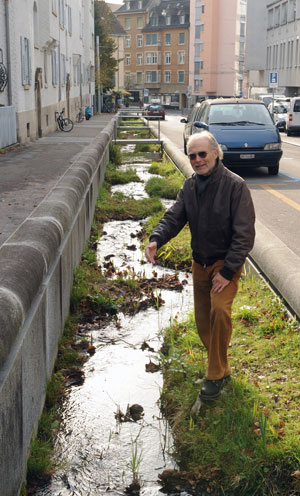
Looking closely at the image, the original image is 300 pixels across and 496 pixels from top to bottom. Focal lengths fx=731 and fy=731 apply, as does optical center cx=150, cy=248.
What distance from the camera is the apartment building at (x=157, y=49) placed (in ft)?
393

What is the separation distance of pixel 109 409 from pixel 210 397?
0.79m

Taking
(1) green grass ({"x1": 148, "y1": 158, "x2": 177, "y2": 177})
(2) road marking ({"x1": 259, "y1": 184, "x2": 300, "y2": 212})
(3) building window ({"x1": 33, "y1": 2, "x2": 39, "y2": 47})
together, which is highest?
(3) building window ({"x1": 33, "y1": 2, "x2": 39, "y2": 47})


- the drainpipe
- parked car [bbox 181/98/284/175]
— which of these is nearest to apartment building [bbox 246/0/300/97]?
the drainpipe

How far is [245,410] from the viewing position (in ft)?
14.2

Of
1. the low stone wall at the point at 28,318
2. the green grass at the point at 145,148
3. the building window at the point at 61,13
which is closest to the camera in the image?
the low stone wall at the point at 28,318

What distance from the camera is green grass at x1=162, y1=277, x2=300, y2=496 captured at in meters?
3.84

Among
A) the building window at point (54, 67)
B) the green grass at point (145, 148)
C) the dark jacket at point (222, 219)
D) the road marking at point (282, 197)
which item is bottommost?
the green grass at point (145, 148)

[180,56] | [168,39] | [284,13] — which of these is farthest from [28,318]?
[168,39]

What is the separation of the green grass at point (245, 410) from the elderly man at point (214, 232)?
0.22 meters

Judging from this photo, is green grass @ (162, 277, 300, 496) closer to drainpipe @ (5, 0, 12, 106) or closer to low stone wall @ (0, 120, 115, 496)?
low stone wall @ (0, 120, 115, 496)

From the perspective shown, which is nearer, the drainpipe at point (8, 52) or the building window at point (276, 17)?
the drainpipe at point (8, 52)

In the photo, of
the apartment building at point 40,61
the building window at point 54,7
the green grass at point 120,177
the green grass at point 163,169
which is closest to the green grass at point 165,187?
the green grass at point 120,177

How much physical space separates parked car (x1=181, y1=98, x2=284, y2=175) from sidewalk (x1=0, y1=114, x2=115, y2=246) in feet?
11.7

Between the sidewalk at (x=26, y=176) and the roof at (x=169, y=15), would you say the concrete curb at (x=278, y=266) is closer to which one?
the sidewalk at (x=26, y=176)
